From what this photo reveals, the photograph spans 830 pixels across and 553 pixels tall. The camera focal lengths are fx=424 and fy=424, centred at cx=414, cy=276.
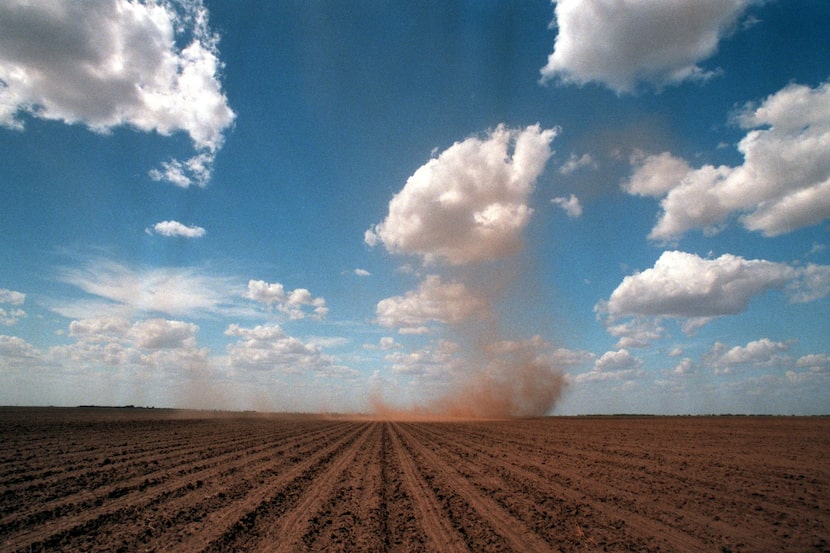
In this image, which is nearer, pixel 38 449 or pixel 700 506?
pixel 700 506

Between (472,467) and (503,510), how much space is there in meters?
7.58

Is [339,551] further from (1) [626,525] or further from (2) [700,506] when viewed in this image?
(2) [700,506]

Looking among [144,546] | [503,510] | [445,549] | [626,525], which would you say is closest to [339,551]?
[445,549]

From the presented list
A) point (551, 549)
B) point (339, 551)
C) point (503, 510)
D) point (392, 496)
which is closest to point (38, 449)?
point (392, 496)

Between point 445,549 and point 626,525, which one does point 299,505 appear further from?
point 626,525

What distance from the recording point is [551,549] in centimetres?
819

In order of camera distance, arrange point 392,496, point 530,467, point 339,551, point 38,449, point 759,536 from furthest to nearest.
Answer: point 38,449, point 530,467, point 392,496, point 759,536, point 339,551

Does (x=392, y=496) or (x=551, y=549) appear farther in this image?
(x=392, y=496)

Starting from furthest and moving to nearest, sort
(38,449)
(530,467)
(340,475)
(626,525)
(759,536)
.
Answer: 1. (38,449)
2. (530,467)
3. (340,475)
4. (626,525)
5. (759,536)

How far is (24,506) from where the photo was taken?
1095cm

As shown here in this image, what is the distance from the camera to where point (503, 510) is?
1092cm

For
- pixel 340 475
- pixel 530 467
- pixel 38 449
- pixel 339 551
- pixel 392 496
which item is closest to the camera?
pixel 339 551

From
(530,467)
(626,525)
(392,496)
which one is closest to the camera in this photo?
(626,525)

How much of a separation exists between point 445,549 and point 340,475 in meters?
9.10
